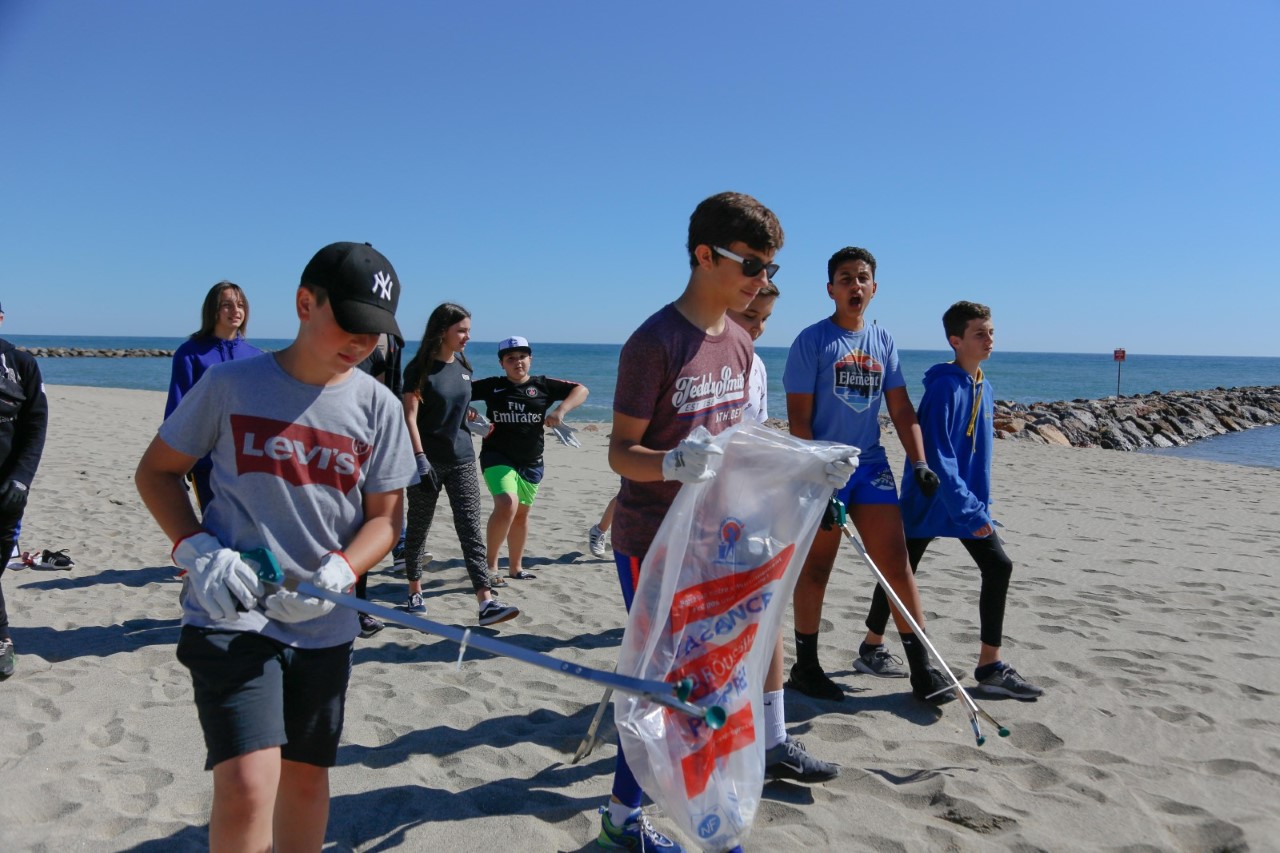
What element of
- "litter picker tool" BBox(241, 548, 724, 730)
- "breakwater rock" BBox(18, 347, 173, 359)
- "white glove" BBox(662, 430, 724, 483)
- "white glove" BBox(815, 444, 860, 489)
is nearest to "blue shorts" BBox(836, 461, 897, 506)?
"white glove" BBox(815, 444, 860, 489)

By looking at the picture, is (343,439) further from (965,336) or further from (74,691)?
(965,336)

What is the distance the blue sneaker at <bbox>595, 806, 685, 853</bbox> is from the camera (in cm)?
259

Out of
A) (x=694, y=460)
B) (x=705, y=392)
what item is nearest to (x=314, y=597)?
(x=694, y=460)

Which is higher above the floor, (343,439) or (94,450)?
(343,439)

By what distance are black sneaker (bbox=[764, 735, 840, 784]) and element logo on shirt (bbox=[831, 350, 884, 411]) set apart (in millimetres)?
1478

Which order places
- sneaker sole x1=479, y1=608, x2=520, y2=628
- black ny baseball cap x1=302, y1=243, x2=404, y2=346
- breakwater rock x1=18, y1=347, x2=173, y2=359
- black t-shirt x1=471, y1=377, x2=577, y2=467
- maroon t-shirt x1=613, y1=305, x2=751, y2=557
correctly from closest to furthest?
1. black ny baseball cap x1=302, y1=243, x2=404, y2=346
2. maroon t-shirt x1=613, y1=305, x2=751, y2=557
3. sneaker sole x1=479, y1=608, x2=520, y2=628
4. black t-shirt x1=471, y1=377, x2=577, y2=467
5. breakwater rock x1=18, y1=347, x2=173, y2=359

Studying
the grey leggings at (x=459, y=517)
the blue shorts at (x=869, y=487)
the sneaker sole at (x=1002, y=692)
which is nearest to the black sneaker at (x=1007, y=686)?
the sneaker sole at (x=1002, y=692)

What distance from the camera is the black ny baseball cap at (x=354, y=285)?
1958 mm

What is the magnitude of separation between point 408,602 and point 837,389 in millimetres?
3146

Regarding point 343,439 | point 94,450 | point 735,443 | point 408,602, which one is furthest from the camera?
point 94,450

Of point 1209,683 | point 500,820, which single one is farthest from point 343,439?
point 1209,683

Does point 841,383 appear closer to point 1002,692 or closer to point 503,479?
point 1002,692

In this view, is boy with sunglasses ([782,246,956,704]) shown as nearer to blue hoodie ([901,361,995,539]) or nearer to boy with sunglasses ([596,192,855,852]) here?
blue hoodie ([901,361,995,539])

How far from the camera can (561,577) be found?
6230 millimetres
